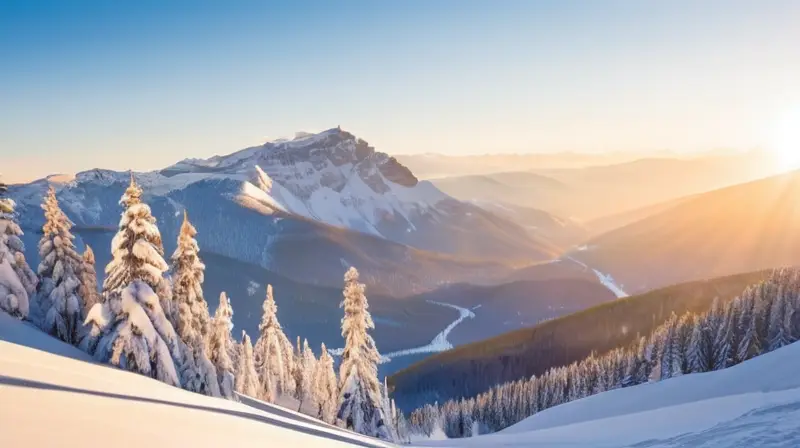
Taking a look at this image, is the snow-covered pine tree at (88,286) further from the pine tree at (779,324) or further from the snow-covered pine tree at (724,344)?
the pine tree at (779,324)

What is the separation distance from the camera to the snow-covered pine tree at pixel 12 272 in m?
25.4

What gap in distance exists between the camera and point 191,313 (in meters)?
28.5

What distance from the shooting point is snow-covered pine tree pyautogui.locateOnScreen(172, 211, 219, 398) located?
26.8 meters

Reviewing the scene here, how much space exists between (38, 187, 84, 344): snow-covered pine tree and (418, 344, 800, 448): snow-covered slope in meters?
23.1

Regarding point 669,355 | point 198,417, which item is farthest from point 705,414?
point 669,355

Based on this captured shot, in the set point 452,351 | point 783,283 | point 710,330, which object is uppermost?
point 783,283

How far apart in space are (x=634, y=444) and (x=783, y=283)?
81785 millimetres

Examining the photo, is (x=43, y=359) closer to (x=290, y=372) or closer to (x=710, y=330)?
(x=290, y=372)

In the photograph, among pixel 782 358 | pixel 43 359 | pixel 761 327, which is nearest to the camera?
pixel 43 359

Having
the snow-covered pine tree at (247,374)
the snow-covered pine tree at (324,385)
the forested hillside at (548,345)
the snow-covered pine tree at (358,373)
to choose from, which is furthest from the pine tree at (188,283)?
the forested hillside at (548,345)

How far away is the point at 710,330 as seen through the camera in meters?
70.2

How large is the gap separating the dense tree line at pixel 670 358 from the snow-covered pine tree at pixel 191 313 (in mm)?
59078

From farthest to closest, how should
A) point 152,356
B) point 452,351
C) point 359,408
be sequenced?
point 452,351, point 359,408, point 152,356

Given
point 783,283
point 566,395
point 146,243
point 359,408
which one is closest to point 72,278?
point 146,243
